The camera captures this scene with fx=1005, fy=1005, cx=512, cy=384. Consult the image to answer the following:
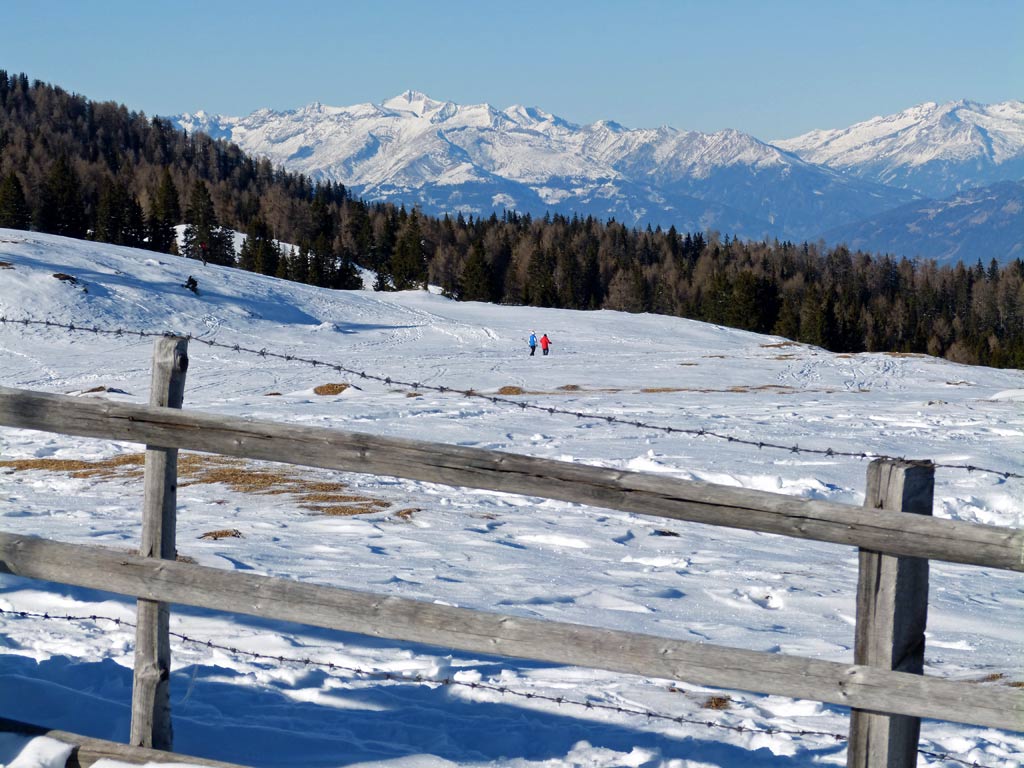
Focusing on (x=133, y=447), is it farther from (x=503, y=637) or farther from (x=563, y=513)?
(x=503, y=637)

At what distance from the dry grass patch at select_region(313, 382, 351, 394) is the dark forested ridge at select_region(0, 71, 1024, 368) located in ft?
210

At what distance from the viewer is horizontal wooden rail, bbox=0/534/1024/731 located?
12.6 feet

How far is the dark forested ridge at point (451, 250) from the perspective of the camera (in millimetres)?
108312

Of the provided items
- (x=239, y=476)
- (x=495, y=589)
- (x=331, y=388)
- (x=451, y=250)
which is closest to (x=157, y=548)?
(x=495, y=589)

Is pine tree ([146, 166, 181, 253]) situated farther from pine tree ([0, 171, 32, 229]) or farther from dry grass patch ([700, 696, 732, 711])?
dry grass patch ([700, 696, 732, 711])

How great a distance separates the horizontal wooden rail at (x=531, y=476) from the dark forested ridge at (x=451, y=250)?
90.8m

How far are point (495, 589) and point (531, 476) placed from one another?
4.85 m

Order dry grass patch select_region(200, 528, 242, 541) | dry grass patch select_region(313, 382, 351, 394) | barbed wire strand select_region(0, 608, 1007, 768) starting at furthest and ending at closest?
dry grass patch select_region(313, 382, 351, 394) → dry grass patch select_region(200, 528, 242, 541) → barbed wire strand select_region(0, 608, 1007, 768)

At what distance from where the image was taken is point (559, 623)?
415 centimetres

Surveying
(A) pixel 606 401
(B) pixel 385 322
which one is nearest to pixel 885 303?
(B) pixel 385 322

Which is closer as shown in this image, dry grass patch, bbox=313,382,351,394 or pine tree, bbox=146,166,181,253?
dry grass patch, bbox=313,382,351,394

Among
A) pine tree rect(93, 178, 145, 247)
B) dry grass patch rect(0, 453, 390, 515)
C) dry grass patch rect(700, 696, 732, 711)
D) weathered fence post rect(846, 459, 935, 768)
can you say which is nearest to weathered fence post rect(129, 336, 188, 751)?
weathered fence post rect(846, 459, 935, 768)

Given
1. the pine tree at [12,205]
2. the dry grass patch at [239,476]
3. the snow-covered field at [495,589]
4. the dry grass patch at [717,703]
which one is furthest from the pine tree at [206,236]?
the dry grass patch at [717,703]

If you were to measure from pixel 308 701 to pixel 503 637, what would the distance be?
2150 millimetres
